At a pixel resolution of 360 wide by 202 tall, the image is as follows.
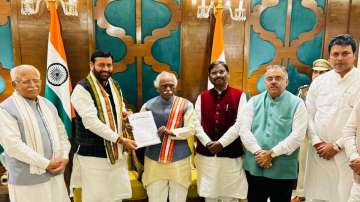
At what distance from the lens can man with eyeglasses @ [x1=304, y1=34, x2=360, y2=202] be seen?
2.46 meters

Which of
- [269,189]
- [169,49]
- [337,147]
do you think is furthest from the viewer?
[169,49]

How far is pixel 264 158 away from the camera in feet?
8.49

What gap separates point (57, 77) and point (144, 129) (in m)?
1.46

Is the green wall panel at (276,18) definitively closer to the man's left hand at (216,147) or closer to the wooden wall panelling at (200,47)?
the wooden wall panelling at (200,47)

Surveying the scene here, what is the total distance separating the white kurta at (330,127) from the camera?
2.48m

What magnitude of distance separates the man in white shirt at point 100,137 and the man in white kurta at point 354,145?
5.45 feet

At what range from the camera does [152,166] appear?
2871mm

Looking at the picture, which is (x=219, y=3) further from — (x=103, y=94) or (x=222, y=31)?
(x=103, y=94)

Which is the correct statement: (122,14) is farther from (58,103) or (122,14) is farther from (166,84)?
(166,84)

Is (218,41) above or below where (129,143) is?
above

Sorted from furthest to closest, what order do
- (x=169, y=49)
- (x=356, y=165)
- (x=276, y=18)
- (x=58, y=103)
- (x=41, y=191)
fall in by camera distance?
(x=276, y=18), (x=169, y=49), (x=58, y=103), (x=41, y=191), (x=356, y=165)

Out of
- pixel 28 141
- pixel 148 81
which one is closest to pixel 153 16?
pixel 148 81

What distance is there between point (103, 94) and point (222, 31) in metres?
2.01

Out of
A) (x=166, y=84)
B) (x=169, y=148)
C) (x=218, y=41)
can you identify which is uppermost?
(x=218, y=41)
